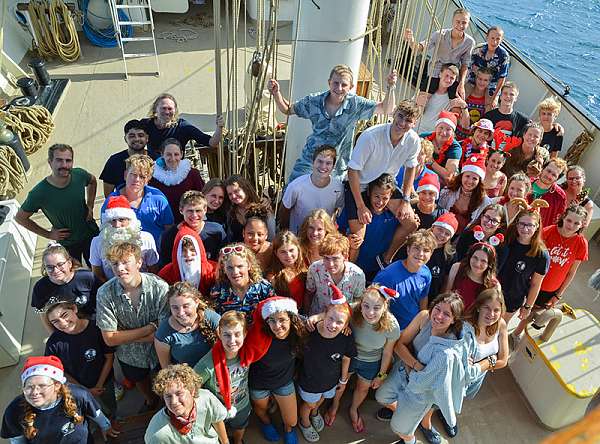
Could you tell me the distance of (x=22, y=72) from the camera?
5879 millimetres

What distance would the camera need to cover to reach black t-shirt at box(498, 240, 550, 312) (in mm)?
2945

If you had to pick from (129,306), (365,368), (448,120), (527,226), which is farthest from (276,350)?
(448,120)

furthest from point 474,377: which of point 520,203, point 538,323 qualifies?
point 520,203

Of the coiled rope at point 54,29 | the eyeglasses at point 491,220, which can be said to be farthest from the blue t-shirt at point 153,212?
the coiled rope at point 54,29

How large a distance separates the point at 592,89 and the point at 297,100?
12921 mm

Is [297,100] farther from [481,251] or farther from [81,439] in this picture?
[81,439]

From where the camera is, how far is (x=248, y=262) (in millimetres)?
2496

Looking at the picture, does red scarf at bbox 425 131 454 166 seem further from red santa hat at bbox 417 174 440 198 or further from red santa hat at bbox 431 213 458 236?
red santa hat at bbox 431 213 458 236

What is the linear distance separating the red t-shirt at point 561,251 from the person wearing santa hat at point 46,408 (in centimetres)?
284

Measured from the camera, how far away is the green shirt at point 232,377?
91.5 inches

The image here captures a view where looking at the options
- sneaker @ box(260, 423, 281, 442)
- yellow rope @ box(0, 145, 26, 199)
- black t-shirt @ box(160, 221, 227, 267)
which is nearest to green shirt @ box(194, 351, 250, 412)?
sneaker @ box(260, 423, 281, 442)

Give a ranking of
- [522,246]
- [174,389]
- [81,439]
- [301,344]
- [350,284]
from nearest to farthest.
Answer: [174,389] → [81,439] → [301,344] → [350,284] → [522,246]

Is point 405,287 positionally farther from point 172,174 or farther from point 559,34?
point 559,34

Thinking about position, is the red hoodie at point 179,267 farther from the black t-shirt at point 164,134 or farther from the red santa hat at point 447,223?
the red santa hat at point 447,223
